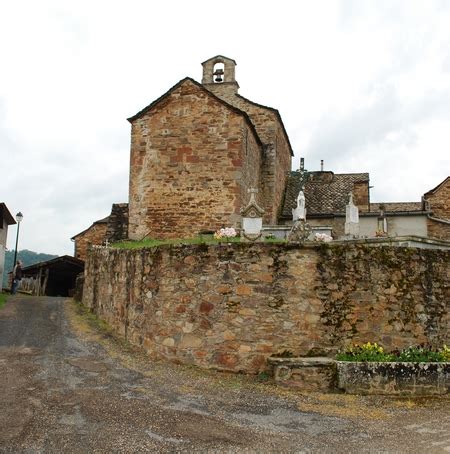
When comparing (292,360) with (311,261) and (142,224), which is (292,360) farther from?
(142,224)

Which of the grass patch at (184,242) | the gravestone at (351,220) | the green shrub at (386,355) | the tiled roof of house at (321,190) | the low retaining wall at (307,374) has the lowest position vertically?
the low retaining wall at (307,374)

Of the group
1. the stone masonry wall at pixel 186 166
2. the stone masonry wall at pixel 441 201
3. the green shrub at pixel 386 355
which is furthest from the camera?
the stone masonry wall at pixel 441 201

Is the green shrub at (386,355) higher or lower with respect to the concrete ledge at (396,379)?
higher

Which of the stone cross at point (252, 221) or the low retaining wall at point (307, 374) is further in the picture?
the stone cross at point (252, 221)

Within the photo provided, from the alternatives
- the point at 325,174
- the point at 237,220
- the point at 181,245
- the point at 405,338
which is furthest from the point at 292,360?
the point at 325,174

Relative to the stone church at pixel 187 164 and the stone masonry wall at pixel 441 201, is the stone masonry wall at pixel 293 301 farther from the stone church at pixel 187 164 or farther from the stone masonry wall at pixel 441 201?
the stone masonry wall at pixel 441 201

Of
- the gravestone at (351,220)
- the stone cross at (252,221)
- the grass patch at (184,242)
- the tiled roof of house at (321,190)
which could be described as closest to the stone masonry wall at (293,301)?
the grass patch at (184,242)

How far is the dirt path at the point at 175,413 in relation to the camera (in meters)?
6.07

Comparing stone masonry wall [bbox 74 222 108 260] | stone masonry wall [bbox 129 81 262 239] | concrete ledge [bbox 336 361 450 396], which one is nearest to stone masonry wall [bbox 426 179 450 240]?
stone masonry wall [bbox 129 81 262 239]

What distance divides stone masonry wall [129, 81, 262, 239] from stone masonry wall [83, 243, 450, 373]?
720 centimetres

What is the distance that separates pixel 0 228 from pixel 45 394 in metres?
19.7

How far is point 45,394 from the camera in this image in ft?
25.4

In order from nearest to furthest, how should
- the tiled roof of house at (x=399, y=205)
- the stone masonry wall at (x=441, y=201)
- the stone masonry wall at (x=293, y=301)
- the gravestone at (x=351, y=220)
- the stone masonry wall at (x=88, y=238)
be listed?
the stone masonry wall at (x=293, y=301), the gravestone at (x=351, y=220), the stone masonry wall at (x=441, y=201), the tiled roof of house at (x=399, y=205), the stone masonry wall at (x=88, y=238)

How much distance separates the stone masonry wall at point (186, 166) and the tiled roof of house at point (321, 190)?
→ 5.31m
